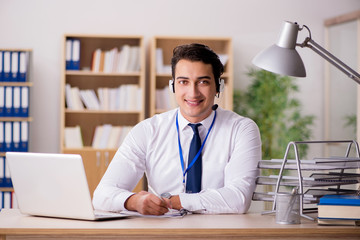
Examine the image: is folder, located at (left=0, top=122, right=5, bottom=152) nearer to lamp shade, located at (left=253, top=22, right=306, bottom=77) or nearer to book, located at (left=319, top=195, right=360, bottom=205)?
lamp shade, located at (left=253, top=22, right=306, bottom=77)

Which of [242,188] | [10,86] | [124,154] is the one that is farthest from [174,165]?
[10,86]

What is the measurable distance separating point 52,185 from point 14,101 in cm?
374

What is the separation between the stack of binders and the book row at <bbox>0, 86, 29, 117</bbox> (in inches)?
160

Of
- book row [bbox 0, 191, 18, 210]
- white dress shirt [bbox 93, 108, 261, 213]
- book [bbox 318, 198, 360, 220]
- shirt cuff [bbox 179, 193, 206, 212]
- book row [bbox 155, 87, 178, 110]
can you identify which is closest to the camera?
book [bbox 318, 198, 360, 220]

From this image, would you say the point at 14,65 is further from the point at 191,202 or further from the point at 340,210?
the point at 340,210

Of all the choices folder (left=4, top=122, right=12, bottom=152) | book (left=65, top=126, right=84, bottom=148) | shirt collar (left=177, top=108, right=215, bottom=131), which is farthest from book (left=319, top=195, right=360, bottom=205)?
folder (left=4, top=122, right=12, bottom=152)

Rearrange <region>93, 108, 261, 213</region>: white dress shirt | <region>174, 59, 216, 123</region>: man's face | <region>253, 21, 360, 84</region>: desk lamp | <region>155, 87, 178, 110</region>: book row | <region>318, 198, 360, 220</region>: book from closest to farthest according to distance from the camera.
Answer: <region>318, 198, 360, 220</region>: book, <region>253, 21, 360, 84</region>: desk lamp, <region>93, 108, 261, 213</region>: white dress shirt, <region>174, 59, 216, 123</region>: man's face, <region>155, 87, 178, 110</region>: book row

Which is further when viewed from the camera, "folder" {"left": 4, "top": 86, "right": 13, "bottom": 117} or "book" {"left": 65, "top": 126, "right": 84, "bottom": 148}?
"book" {"left": 65, "top": 126, "right": 84, "bottom": 148}

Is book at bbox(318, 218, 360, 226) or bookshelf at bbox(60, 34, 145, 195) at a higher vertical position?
bookshelf at bbox(60, 34, 145, 195)

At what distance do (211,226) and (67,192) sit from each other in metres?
0.49

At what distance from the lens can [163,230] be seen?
5.83ft

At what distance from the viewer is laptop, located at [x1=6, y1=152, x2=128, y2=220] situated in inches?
73.2

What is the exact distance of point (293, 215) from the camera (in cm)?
192

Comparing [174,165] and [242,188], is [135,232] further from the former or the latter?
[174,165]
